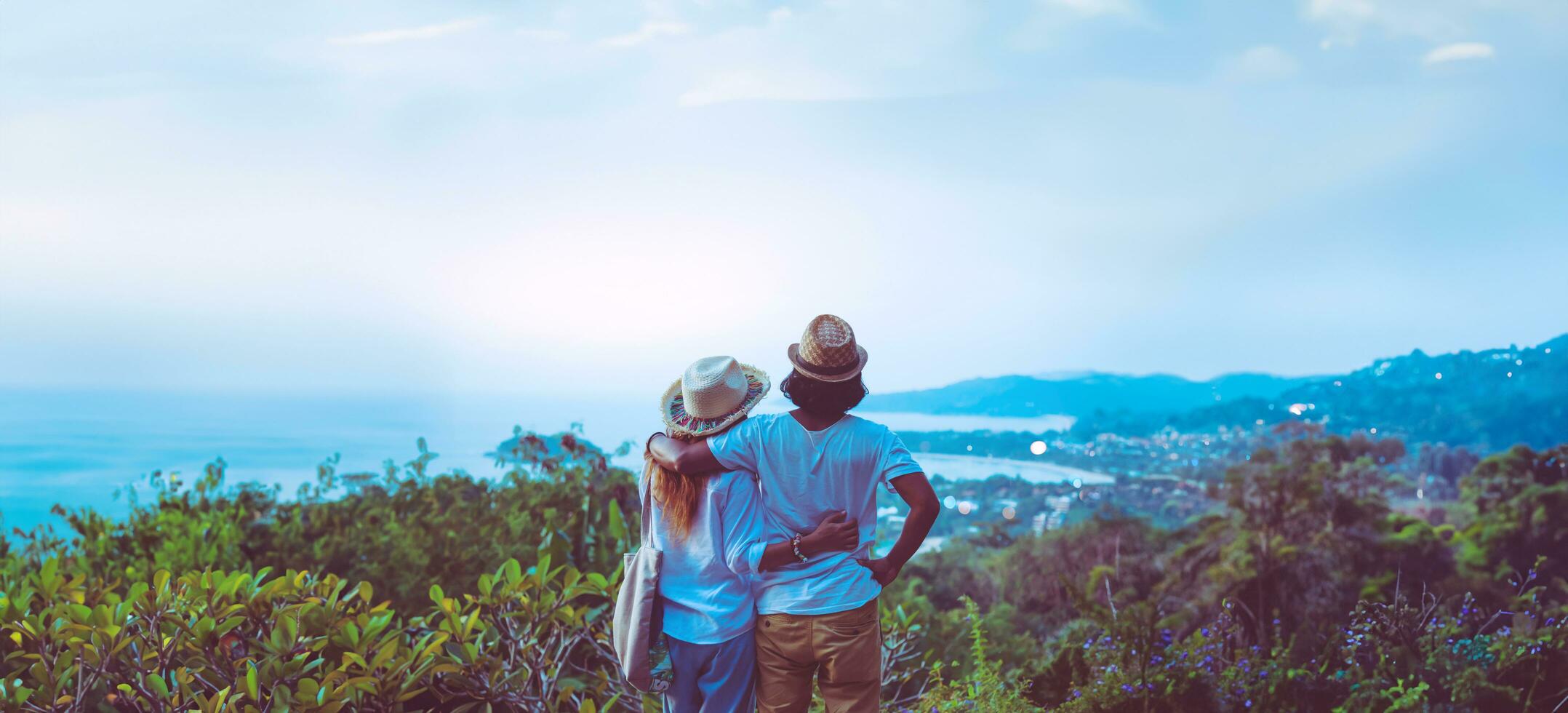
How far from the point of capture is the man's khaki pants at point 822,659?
7.24ft

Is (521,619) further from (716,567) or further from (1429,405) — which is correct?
(1429,405)

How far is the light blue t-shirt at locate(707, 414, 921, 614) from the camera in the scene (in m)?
2.21

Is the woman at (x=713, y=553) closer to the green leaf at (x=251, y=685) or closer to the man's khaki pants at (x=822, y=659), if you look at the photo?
the man's khaki pants at (x=822, y=659)

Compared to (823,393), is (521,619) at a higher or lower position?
lower

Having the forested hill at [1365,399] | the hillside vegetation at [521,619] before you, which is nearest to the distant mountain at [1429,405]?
the forested hill at [1365,399]

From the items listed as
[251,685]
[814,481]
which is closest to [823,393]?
[814,481]

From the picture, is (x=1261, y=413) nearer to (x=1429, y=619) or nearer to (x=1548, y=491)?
(x=1548, y=491)

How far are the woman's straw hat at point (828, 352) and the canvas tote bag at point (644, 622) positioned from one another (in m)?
0.49

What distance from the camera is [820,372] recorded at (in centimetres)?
224

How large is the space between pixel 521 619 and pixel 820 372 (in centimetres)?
179

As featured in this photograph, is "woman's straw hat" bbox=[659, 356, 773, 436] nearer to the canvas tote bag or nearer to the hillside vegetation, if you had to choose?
the canvas tote bag


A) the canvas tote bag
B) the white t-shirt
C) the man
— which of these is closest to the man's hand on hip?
the man

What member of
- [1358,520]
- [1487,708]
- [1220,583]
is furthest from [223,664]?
[1358,520]

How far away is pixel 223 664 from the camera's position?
2752mm
